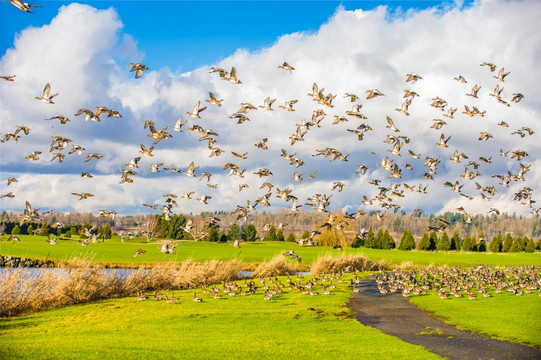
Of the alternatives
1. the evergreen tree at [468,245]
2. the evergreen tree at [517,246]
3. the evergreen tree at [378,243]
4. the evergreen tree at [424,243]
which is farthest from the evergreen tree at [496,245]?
the evergreen tree at [378,243]

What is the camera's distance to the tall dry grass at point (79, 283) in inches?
1330

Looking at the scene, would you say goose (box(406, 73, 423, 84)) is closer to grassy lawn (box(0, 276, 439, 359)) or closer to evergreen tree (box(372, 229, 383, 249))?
grassy lawn (box(0, 276, 439, 359))

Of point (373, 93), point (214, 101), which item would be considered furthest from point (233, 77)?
point (373, 93)

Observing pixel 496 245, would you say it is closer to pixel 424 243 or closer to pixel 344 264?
pixel 424 243

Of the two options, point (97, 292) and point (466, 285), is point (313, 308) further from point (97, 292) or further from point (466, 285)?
point (97, 292)

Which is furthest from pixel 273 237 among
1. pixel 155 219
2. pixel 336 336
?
pixel 336 336

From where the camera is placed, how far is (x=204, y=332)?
85.3 feet

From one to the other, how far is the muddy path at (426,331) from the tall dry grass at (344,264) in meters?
22.8

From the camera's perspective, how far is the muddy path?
21297mm

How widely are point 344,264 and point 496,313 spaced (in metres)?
37.6

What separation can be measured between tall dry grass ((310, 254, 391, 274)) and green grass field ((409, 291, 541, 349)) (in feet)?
78.1

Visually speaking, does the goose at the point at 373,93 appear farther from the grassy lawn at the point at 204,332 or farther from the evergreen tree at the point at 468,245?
the evergreen tree at the point at 468,245

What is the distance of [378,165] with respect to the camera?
35594mm

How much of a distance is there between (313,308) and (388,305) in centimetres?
636
